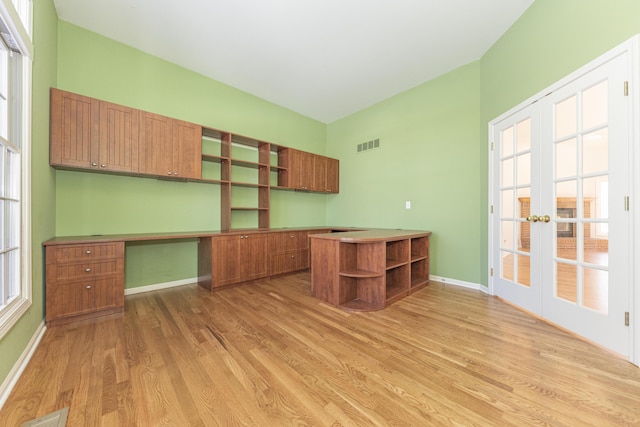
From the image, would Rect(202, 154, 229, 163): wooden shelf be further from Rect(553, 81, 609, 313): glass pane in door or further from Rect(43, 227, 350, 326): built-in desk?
Rect(553, 81, 609, 313): glass pane in door

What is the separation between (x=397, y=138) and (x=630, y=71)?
2646 millimetres

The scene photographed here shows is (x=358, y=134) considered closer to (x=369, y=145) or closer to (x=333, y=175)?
(x=369, y=145)

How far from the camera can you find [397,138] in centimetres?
415

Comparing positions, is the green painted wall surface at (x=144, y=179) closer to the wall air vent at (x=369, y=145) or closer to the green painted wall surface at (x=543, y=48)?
the wall air vent at (x=369, y=145)

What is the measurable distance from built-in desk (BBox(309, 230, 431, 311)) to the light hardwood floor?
0.29 meters

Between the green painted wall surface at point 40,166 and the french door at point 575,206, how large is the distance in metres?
4.17

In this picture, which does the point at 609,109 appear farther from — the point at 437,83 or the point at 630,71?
the point at 437,83

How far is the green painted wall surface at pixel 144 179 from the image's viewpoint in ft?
8.89

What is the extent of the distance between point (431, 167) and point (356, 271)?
2.14 metres

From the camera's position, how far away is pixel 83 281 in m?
2.31

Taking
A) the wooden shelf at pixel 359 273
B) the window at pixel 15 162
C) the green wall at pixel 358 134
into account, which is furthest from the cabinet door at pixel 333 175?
the window at pixel 15 162

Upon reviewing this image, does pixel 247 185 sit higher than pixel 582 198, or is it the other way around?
pixel 247 185

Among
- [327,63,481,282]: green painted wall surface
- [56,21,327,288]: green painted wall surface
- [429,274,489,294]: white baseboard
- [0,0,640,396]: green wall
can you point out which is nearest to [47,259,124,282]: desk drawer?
[0,0,640,396]: green wall

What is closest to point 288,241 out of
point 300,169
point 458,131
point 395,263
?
point 300,169
